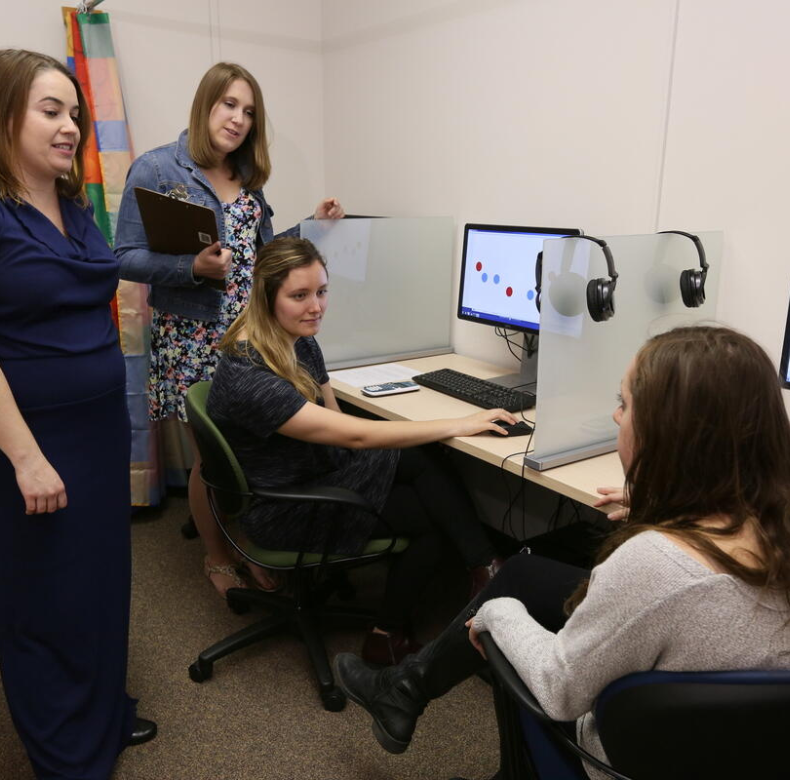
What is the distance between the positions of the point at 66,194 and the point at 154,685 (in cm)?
132

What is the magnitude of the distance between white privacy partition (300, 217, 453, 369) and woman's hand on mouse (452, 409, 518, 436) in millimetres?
842

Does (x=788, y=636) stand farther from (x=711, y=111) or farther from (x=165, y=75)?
(x=165, y=75)

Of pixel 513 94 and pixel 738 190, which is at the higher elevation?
pixel 513 94

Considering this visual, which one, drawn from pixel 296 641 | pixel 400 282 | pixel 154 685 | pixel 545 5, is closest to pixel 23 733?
pixel 154 685

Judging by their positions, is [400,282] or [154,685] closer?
[154,685]

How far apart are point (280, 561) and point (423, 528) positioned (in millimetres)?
386

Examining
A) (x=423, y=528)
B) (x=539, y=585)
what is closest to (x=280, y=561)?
(x=423, y=528)

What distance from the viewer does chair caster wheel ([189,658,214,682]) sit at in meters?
2.05

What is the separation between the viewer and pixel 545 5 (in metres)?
2.28

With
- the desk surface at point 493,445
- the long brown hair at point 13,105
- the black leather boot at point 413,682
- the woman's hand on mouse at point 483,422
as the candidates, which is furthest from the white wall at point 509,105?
the long brown hair at point 13,105

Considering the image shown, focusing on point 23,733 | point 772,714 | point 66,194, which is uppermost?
point 66,194

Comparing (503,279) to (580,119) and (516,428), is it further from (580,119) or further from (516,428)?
(516,428)

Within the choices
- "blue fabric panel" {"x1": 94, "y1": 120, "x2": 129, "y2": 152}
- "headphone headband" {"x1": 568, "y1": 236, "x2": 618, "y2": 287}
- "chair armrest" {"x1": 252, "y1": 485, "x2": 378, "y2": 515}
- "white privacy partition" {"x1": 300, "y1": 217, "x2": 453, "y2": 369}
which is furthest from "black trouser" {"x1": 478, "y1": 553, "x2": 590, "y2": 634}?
"blue fabric panel" {"x1": 94, "y1": 120, "x2": 129, "y2": 152}

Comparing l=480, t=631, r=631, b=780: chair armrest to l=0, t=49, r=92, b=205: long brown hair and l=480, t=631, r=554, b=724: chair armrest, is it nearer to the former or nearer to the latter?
l=480, t=631, r=554, b=724: chair armrest
